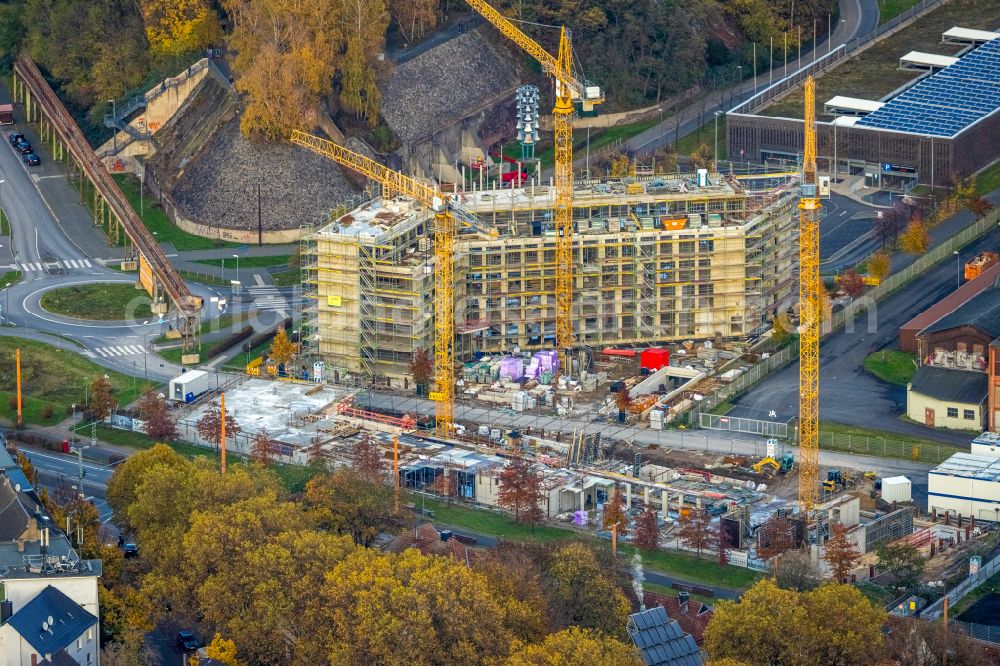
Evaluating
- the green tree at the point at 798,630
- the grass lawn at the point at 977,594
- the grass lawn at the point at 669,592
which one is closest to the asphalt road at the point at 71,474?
the grass lawn at the point at 669,592

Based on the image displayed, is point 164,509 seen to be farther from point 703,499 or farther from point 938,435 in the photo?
point 938,435

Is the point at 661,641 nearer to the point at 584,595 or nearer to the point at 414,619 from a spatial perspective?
the point at 584,595

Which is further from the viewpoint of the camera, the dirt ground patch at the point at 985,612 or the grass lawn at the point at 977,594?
the grass lawn at the point at 977,594

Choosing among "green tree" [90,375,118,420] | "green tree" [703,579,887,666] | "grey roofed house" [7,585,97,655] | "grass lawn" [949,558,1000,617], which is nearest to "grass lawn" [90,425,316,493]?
"green tree" [90,375,118,420]

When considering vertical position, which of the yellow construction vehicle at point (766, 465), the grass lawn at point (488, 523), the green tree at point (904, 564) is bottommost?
the grass lawn at point (488, 523)

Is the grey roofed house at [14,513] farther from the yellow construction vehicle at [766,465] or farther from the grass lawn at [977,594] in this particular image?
the grass lawn at [977,594]

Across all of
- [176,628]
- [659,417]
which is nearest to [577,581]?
[176,628]
